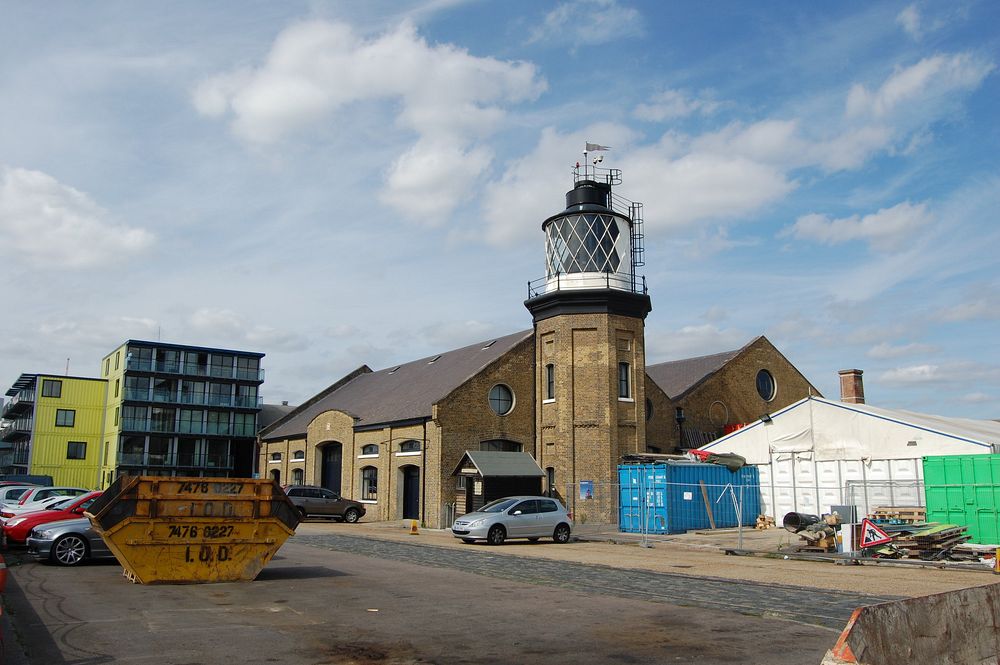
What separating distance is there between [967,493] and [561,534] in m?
11.0

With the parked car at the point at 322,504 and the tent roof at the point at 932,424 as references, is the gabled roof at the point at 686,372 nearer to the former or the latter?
the tent roof at the point at 932,424

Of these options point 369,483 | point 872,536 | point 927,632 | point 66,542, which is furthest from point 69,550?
point 369,483

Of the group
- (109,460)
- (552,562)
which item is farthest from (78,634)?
(109,460)

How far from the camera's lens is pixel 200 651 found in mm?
7836

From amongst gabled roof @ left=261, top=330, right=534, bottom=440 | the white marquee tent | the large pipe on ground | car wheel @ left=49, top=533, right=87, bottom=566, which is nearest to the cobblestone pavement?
car wheel @ left=49, top=533, right=87, bottom=566

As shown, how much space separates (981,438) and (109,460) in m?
55.9

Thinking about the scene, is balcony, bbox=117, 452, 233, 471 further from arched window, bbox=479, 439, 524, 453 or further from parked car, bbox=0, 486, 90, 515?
parked car, bbox=0, 486, 90, 515

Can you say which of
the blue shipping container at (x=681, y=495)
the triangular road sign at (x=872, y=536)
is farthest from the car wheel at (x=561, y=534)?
the triangular road sign at (x=872, y=536)

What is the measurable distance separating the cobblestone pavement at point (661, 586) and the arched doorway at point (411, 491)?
46.2ft

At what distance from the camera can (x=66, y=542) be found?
15.5 metres

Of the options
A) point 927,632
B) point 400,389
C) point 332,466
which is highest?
point 400,389

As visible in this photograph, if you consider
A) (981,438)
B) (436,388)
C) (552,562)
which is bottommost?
(552,562)

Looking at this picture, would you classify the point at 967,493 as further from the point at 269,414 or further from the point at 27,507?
the point at 269,414

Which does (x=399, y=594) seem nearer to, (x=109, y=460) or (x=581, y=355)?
(x=581, y=355)
